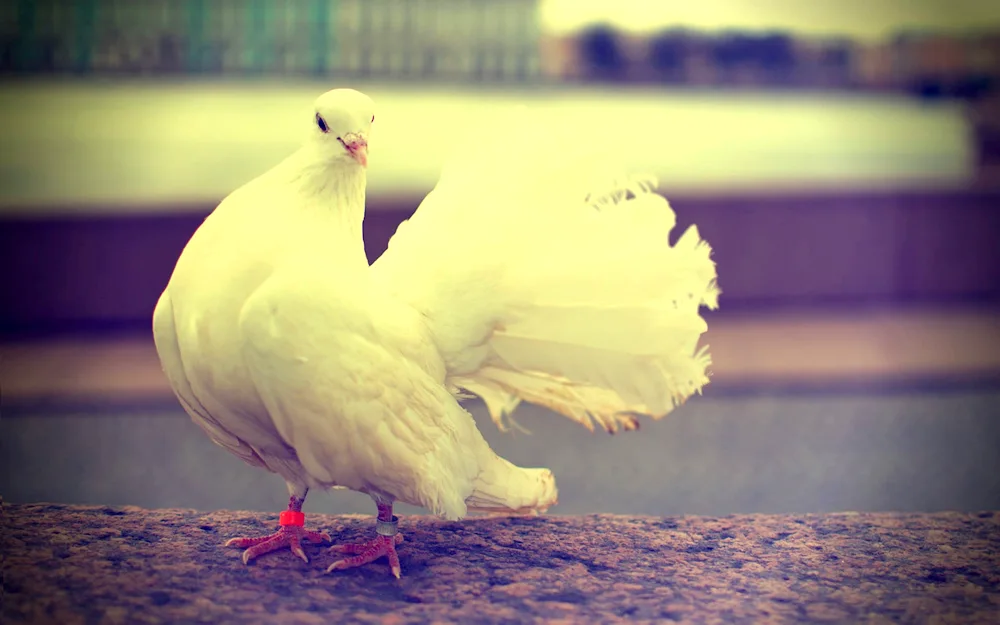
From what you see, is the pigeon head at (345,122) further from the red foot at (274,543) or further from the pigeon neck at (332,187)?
Result: the red foot at (274,543)

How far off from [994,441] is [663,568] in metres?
1.13

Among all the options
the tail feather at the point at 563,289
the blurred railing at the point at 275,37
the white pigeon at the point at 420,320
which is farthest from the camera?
the blurred railing at the point at 275,37

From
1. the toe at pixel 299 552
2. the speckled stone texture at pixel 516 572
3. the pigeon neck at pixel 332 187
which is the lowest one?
the speckled stone texture at pixel 516 572

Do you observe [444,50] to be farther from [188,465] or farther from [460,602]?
[460,602]

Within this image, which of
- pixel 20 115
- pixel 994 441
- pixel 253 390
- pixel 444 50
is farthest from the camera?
pixel 444 50

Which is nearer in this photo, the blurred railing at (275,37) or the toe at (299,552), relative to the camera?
the toe at (299,552)

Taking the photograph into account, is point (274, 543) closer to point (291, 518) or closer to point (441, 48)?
point (291, 518)

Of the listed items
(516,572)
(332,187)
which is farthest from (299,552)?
(332,187)

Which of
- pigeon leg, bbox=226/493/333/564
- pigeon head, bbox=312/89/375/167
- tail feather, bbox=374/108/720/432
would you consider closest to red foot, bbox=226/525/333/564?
pigeon leg, bbox=226/493/333/564

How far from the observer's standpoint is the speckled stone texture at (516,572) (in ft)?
2.65

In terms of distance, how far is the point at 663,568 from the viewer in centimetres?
Result: 93

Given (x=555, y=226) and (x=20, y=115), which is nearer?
(x=555, y=226)

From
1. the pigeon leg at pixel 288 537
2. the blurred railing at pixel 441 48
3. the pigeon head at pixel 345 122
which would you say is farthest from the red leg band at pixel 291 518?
the blurred railing at pixel 441 48

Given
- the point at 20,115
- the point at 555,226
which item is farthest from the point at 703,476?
the point at 20,115
